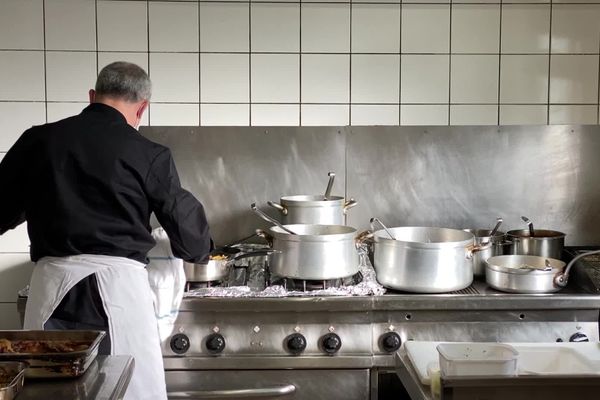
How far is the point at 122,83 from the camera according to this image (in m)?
1.81

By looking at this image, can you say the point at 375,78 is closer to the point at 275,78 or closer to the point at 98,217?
the point at 275,78

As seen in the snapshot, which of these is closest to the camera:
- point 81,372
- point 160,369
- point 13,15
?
point 81,372

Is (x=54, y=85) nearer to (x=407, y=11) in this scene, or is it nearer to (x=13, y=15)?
(x=13, y=15)

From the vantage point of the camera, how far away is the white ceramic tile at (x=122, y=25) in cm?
251

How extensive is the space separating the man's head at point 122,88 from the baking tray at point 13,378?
0.89 metres

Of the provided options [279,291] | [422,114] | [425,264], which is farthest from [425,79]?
[279,291]

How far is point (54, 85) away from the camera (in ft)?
8.29

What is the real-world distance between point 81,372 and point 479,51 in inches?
77.2

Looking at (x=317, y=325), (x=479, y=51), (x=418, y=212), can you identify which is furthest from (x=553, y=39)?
(x=317, y=325)

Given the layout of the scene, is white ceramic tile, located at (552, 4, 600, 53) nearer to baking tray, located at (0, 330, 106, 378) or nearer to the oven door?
the oven door

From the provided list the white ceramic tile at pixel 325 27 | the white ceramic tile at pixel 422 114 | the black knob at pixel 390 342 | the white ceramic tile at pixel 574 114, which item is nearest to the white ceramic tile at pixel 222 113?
the white ceramic tile at pixel 325 27

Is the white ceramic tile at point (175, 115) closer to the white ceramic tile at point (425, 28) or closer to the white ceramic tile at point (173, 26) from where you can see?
the white ceramic tile at point (173, 26)

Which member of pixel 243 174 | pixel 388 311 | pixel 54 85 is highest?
pixel 54 85

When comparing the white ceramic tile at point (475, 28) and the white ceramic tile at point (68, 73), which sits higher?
the white ceramic tile at point (475, 28)
